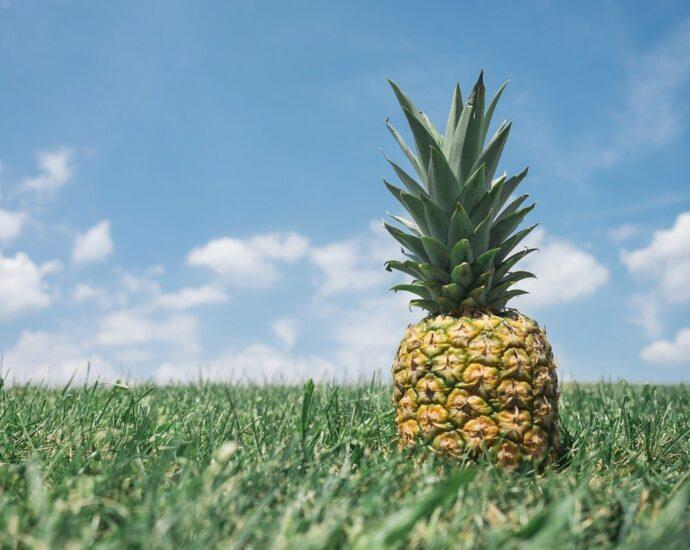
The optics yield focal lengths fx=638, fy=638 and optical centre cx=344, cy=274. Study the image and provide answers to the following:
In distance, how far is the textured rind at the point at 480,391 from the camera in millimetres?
3453

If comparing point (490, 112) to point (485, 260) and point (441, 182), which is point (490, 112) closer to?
point (441, 182)

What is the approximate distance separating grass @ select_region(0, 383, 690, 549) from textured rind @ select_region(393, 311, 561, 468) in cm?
15

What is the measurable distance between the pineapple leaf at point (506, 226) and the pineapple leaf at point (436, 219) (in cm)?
33

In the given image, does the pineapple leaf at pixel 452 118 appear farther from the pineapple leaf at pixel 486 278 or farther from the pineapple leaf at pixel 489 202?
the pineapple leaf at pixel 486 278

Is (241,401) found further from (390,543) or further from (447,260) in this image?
(390,543)

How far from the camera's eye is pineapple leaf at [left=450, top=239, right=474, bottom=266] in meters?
3.61

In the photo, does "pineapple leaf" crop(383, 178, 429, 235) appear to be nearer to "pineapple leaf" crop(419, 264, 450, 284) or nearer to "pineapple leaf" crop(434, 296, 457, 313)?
"pineapple leaf" crop(419, 264, 450, 284)

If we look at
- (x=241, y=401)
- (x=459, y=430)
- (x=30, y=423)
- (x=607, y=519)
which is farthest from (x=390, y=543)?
(x=241, y=401)

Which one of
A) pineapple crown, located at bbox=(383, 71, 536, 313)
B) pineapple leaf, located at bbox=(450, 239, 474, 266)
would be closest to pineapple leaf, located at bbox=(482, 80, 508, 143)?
→ pineapple crown, located at bbox=(383, 71, 536, 313)

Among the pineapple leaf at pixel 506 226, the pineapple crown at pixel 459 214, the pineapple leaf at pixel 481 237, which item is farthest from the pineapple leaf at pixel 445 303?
the pineapple leaf at pixel 506 226

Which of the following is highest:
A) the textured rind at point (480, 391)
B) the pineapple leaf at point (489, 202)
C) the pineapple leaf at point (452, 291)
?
the pineapple leaf at point (489, 202)

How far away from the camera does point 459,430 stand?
346 cm

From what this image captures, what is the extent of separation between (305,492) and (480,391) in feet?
4.26

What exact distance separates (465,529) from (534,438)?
1.33 m
